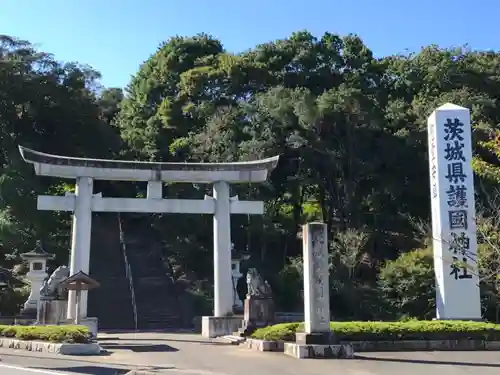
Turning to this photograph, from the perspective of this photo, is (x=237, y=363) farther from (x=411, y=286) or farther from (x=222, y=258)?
(x=411, y=286)

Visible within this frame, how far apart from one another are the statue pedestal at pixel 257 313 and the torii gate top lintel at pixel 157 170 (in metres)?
4.92

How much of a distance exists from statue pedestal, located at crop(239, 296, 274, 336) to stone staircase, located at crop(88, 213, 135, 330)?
8254mm

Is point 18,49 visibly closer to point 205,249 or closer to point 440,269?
point 205,249

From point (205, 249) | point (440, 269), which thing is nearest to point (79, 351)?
point (440, 269)

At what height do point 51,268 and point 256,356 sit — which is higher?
point 51,268

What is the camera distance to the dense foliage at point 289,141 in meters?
28.5

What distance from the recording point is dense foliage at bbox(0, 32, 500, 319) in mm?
28547

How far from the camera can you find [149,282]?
29438mm

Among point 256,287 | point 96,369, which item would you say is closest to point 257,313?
point 256,287

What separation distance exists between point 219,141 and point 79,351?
18651mm

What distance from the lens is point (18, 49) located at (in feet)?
105

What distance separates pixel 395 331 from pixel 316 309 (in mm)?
3371

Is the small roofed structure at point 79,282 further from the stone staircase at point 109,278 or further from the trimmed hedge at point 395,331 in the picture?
the stone staircase at point 109,278

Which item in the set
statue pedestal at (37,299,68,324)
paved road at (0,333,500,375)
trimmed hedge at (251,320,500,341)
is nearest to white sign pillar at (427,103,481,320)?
trimmed hedge at (251,320,500,341)
